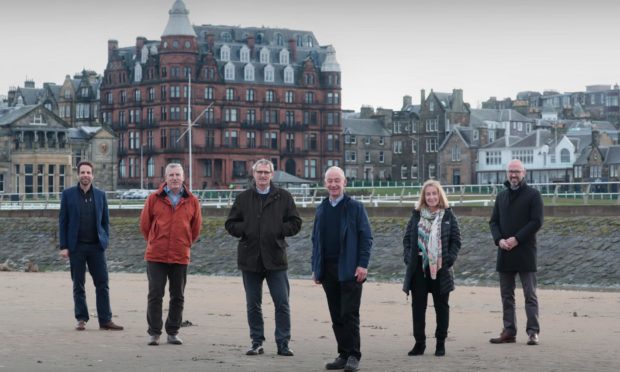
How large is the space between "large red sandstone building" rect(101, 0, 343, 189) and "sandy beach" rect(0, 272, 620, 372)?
94.1m

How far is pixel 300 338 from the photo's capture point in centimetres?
1698

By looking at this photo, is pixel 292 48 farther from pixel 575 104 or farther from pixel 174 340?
pixel 174 340

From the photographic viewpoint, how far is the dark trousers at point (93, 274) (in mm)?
17375

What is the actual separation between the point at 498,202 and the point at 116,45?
114426 mm

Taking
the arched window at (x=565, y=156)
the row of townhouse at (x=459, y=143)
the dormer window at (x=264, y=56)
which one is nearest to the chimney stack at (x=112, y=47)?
the dormer window at (x=264, y=56)

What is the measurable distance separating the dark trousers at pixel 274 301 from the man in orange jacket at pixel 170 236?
1.18 metres

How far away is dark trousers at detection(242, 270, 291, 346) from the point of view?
1499 cm

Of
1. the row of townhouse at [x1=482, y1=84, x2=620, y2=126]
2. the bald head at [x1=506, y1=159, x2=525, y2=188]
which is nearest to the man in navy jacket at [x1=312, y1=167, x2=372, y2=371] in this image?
the bald head at [x1=506, y1=159, x2=525, y2=188]

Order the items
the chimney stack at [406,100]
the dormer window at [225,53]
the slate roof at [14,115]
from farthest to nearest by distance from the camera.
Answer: the chimney stack at [406,100] < the dormer window at [225,53] < the slate roof at [14,115]

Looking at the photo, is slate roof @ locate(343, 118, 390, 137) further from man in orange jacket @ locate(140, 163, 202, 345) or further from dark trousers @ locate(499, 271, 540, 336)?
man in orange jacket @ locate(140, 163, 202, 345)

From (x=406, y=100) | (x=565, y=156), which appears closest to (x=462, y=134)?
(x=565, y=156)

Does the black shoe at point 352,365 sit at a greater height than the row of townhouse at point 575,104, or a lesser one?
lesser

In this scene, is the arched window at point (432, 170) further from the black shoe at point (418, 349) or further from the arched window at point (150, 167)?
the black shoe at point (418, 349)

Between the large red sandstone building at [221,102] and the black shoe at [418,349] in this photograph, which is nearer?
the black shoe at [418,349]
